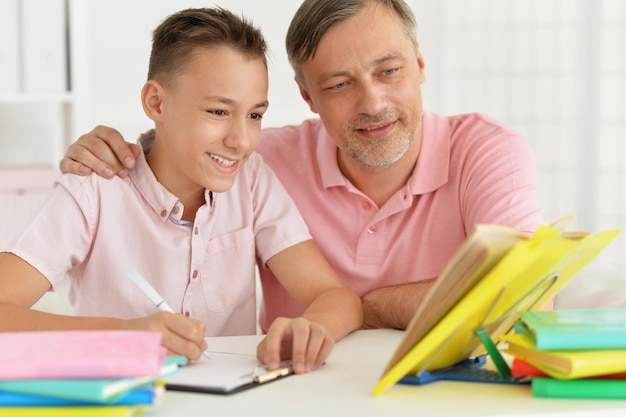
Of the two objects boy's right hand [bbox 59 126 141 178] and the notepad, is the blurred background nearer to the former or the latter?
boy's right hand [bbox 59 126 141 178]

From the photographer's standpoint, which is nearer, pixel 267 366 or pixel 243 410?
pixel 243 410

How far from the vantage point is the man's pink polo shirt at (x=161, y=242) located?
1601 mm

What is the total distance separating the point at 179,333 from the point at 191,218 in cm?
53

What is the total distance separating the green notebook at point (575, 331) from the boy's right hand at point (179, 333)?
1.34ft

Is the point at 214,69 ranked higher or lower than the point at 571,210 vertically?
higher

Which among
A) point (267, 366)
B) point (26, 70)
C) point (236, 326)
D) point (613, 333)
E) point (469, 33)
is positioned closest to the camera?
point (613, 333)

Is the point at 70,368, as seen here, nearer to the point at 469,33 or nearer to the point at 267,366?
the point at 267,366

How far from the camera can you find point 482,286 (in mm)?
958

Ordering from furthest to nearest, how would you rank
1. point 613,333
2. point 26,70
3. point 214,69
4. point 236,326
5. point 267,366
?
point 26,70
point 236,326
point 214,69
point 267,366
point 613,333

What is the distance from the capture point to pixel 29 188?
311 centimetres

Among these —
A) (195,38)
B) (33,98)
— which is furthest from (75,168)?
(33,98)

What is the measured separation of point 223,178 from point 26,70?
5.18 feet

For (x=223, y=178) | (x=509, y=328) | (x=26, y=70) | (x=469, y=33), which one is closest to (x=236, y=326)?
(x=223, y=178)

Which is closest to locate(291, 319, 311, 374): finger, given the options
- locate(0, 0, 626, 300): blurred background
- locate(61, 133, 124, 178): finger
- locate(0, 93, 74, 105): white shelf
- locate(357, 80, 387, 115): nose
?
locate(61, 133, 124, 178): finger
